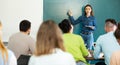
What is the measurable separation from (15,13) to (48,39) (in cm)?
386

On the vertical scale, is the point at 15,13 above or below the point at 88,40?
above

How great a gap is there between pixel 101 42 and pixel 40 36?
1.90 metres

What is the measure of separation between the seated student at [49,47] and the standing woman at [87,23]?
13.0 feet

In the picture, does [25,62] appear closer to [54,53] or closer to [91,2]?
[54,53]

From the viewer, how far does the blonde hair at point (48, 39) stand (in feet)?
7.32

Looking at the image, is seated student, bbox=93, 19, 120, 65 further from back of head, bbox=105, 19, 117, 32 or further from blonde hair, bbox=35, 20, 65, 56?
blonde hair, bbox=35, 20, 65, 56

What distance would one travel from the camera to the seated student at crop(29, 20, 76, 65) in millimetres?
2232

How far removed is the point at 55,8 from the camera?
20.7ft

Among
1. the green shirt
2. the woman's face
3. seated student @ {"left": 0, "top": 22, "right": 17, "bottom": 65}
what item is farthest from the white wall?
seated student @ {"left": 0, "top": 22, "right": 17, "bottom": 65}

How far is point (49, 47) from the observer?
2.23 metres

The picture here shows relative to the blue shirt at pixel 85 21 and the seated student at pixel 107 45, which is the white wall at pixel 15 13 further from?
the seated student at pixel 107 45

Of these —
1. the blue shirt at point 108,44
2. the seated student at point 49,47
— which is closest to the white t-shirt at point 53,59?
the seated student at point 49,47

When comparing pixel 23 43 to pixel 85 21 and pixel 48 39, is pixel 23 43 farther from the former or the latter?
pixel 85 21

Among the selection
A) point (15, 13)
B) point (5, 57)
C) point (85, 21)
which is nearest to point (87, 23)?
point (85, 21)
